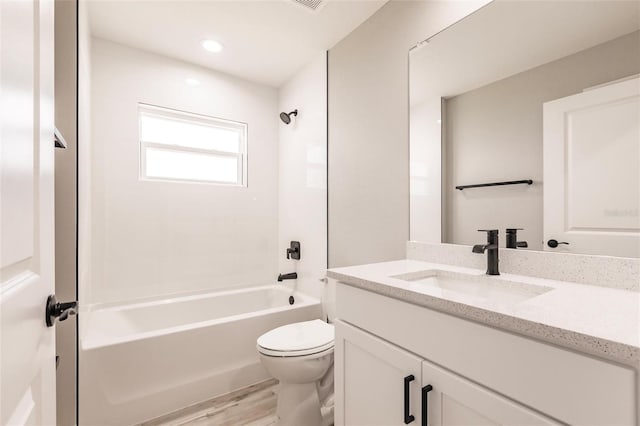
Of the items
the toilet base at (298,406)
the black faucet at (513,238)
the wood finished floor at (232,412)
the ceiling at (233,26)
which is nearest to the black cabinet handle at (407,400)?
the black faucet at (513,238)

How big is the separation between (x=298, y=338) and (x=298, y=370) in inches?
7.4

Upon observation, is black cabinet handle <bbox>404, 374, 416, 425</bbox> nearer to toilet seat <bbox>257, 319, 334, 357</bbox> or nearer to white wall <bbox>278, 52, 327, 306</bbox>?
toilet seat <bbox>257, 319, 334, 357</bbox>

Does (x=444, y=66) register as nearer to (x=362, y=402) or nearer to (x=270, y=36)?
(x=270, y=36)

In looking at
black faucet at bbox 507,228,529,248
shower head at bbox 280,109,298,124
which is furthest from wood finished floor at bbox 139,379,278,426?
shower head at bbox 280,109,298,124

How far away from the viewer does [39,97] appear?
65cm

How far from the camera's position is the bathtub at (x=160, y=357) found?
1648 millimetres

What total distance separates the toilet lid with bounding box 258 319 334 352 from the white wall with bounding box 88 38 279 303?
1176mm

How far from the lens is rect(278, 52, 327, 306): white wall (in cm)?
245

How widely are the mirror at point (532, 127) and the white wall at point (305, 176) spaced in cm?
94

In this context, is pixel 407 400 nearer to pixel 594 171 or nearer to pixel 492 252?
pixel 492 252

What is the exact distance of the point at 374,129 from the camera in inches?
76.6

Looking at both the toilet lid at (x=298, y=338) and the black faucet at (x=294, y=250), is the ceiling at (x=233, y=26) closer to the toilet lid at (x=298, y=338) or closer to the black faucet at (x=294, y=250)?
the black faucet at (x=294, y=250)

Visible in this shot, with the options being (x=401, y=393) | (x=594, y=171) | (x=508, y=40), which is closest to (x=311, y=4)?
(x=508, y=40)

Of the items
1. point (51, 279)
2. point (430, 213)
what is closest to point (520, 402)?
point (430, 213)
